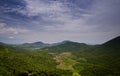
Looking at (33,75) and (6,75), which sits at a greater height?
(33,75)

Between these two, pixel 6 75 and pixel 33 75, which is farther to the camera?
pixel 6 75

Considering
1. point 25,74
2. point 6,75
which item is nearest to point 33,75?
point 25,74

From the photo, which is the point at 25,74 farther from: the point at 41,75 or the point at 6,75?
the point at 6,75

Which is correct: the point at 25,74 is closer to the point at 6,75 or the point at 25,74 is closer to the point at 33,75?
the point at 33,75

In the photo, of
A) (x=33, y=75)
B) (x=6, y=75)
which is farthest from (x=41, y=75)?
(x=6, y=75)

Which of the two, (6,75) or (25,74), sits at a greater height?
(25,74)

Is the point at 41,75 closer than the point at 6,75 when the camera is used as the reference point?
Yes

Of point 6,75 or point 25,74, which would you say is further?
point 6,75
